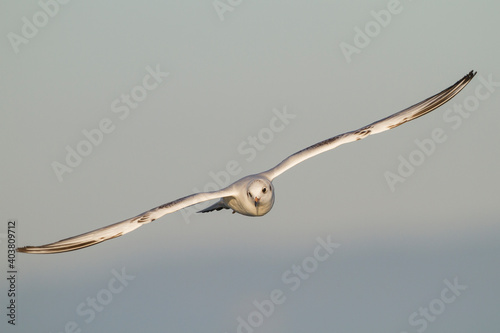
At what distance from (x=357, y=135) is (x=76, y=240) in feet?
30.0

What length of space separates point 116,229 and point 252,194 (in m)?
4.01

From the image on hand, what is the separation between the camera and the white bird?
24656 mm

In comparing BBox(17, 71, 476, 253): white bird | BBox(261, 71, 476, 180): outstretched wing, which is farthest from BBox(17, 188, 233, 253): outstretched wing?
BBox(261, 71, 476, 180): outstretched wing

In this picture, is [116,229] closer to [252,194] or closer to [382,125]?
[252,194]

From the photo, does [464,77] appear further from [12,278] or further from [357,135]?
[12,278]

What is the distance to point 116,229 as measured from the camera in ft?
81.9

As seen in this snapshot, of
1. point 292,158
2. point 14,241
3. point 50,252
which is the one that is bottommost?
point 50,252

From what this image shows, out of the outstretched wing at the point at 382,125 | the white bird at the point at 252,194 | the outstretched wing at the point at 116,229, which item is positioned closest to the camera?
the outstretched wing at the point at 116,229

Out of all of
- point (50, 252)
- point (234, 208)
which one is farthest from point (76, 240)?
point (234, 208)

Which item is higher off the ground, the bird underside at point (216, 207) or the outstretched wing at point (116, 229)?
the bird underside at point (216, 207)

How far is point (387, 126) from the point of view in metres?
28.4

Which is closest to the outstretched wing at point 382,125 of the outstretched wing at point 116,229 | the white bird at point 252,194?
the white bird at point 252,194

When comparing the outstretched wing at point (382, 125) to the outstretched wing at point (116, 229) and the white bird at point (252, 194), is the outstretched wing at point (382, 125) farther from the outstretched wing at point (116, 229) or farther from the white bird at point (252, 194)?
the outstretched wing at point (116, 229)

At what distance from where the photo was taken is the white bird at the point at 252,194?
2466 cm
